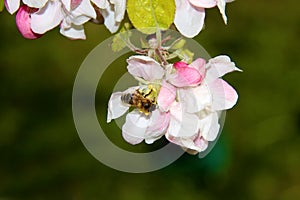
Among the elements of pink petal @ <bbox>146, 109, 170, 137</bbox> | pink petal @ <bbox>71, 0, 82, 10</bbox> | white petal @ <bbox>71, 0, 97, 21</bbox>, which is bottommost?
pink petal @ <bbox>146, 109, 170, 137</bbox>

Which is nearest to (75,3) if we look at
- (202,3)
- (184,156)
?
(202,3)

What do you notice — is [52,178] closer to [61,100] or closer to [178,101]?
[61,100]

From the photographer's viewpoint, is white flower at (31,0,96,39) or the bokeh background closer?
white flower at (31,0,96,39)

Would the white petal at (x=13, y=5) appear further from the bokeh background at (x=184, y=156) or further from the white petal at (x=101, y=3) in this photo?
the bokeh background at (x=184, y=156)

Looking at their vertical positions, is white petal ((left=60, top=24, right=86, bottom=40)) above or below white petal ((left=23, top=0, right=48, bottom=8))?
below

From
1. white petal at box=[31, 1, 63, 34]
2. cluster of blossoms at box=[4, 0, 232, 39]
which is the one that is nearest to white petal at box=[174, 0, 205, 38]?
cluster of blossoms at box=[4, 0, 232, 39]

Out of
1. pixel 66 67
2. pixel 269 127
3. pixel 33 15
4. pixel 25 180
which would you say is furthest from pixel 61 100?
pixel 33 15

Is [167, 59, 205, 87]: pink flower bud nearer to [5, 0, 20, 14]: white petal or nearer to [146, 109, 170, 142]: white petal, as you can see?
[146, 109, 170, 142]: white petal
